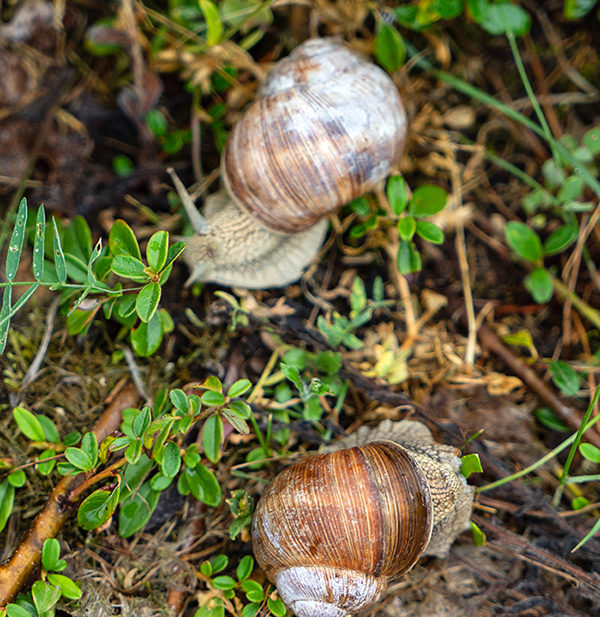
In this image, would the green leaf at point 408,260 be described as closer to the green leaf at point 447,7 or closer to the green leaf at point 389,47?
the green leaf at point 389,47

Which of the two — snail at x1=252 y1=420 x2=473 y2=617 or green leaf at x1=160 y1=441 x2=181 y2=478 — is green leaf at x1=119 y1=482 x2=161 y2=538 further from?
snail at x1=252 y1=420 x2=473 y2=617

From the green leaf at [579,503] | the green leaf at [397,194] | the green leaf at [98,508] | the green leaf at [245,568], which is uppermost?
the green leaf at [397,194]

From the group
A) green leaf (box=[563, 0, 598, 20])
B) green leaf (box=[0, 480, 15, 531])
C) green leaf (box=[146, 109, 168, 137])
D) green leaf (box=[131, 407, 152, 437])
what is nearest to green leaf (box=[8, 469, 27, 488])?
green leaf (box=[0, 480, 15, 531])

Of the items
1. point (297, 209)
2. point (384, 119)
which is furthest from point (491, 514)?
point (384, 119)

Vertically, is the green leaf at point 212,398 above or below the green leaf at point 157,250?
below

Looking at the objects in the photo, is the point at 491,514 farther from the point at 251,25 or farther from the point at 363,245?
the point at 251,25

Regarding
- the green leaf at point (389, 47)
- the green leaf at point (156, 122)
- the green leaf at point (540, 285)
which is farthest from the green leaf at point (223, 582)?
the green leaf at point (389, 47)

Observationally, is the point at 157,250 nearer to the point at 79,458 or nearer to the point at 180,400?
the point at 180,400
